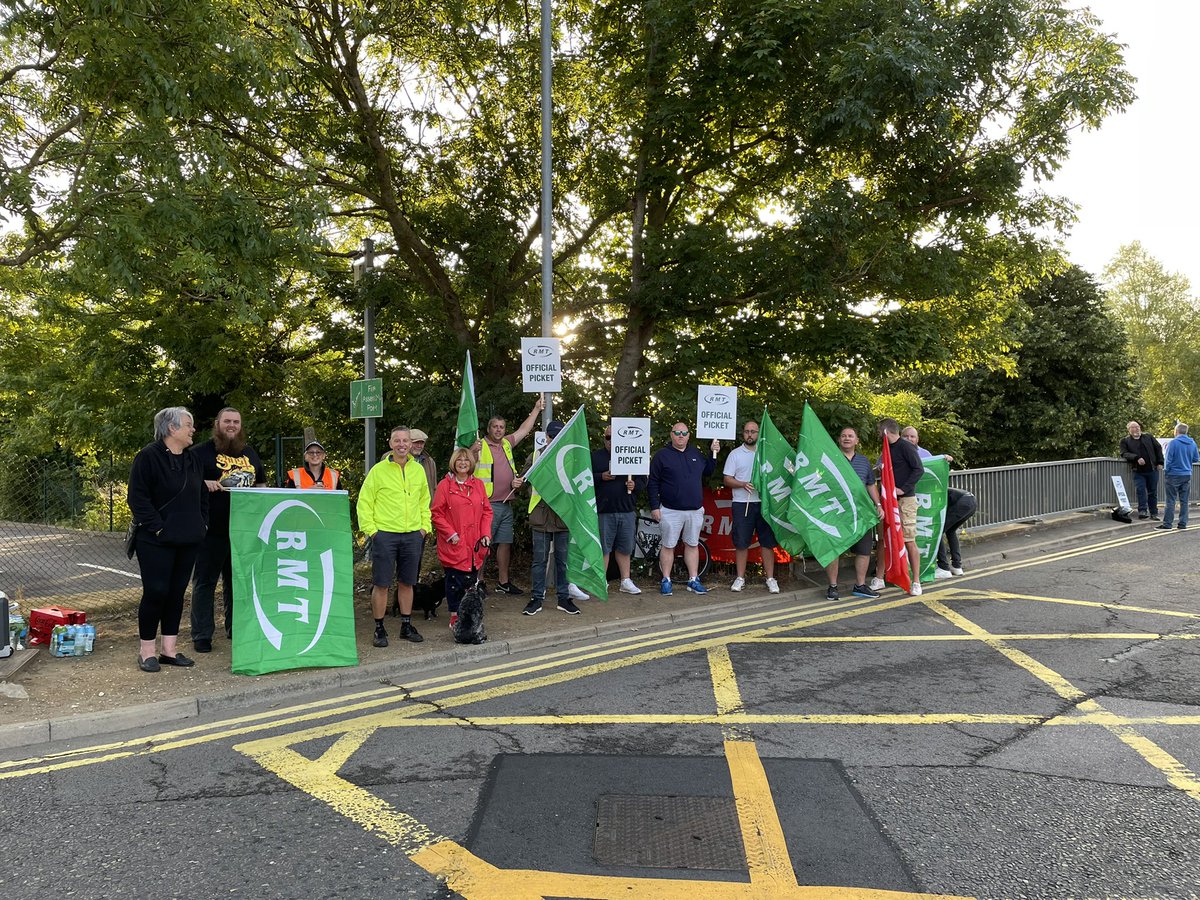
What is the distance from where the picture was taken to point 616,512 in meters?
9.48

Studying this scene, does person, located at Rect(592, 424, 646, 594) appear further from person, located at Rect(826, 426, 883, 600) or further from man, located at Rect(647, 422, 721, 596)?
person, located at Rect(826, 426, 883, 600)

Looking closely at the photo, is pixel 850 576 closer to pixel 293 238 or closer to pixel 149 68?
pixel 293 238

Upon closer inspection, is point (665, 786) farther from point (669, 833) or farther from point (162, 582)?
point (162, 582)

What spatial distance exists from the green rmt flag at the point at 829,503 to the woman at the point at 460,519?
3.80 m

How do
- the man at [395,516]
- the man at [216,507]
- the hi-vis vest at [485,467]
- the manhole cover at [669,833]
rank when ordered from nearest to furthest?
the manhole cover at [669,833] < the man at [216,507] < the man at [395,516] < the hi-vis vest at [485,467]

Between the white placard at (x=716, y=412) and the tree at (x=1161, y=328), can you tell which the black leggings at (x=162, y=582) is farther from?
the tree at (x=1161, y=328)

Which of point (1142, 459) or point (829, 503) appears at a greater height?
point (1142, 459)

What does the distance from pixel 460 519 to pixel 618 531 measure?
8.78 ft

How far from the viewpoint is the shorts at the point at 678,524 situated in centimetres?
952

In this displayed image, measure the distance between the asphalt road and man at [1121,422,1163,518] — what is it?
34.3 ft

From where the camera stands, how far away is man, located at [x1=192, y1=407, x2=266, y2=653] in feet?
22.8

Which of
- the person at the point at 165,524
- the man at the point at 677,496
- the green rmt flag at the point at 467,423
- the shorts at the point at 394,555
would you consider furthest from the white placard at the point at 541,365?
the person at the point at 165,524

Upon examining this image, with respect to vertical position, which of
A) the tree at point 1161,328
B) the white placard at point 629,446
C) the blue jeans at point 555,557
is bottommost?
the blue jeans at point 555,557

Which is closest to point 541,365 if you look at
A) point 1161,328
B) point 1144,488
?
point 1144,488
